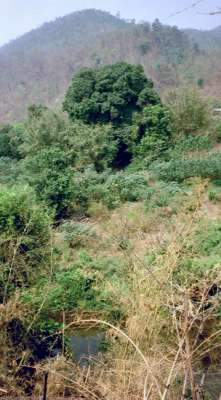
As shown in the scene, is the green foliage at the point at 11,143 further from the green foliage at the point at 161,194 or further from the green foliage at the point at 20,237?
the green foliage at the point at 20,237

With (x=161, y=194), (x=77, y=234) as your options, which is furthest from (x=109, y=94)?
(x=77, y=234)

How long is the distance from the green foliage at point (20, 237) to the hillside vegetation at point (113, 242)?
0.02 meters

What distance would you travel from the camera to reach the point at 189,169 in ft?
49.5

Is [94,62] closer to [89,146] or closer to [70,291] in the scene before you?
[89,146]

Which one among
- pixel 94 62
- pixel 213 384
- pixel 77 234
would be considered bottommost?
pixel 213 384

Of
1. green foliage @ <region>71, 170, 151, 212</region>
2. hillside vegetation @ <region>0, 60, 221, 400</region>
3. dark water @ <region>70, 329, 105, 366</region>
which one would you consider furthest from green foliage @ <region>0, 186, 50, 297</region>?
green foliage @ <region>71, 170, 151, 212</region>

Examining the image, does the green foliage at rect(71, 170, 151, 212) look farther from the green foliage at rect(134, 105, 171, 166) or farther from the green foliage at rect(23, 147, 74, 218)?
the green foliage at rect(134, 105, 171, 166)

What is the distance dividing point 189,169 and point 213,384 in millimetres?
9004

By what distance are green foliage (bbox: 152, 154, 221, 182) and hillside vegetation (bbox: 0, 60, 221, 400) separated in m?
0.04

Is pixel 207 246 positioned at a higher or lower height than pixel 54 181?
lower

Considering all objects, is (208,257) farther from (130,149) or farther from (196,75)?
(196,75)

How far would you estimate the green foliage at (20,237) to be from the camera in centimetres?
686

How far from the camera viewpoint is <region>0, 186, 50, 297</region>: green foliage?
22.5 ft

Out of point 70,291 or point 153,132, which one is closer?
point 70,291
